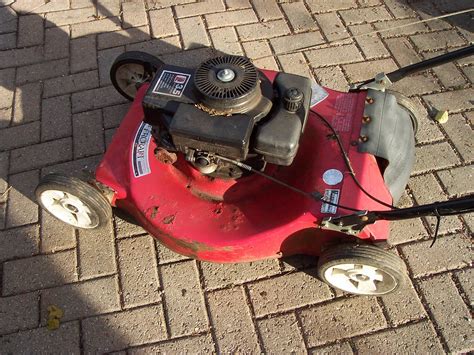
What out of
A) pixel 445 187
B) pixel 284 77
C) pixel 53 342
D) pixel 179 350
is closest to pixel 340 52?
pixel 445 187

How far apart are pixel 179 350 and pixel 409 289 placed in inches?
39.1

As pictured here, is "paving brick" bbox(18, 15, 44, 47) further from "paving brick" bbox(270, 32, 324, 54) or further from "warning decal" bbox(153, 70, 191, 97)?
"warning decal" bbox(153, 70, 191, 97)

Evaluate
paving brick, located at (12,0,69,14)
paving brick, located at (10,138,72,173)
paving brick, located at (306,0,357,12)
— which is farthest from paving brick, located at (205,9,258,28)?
paving brick, located at (10,138,72,173)

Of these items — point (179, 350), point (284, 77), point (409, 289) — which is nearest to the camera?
point (284, 77)

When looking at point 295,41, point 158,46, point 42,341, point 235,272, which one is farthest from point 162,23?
point 42,341

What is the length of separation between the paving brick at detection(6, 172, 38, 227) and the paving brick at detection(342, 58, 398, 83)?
1836 mm

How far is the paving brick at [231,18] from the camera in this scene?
10.8 ft

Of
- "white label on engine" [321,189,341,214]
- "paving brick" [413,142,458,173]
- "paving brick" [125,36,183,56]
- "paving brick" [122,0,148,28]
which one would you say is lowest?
"paving brick" [413,142,458,173]

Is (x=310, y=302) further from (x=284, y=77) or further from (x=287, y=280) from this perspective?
(x=284, y=77)

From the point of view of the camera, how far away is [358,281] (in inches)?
79.0

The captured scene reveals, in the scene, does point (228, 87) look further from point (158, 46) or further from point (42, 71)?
point (42, 71)

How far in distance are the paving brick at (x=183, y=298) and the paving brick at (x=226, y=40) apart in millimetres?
1462

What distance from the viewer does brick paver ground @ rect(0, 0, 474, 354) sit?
81.2 inches

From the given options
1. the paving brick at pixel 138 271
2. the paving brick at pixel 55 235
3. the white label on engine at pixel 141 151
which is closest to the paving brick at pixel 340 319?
the paving brick at pixel 138 271
